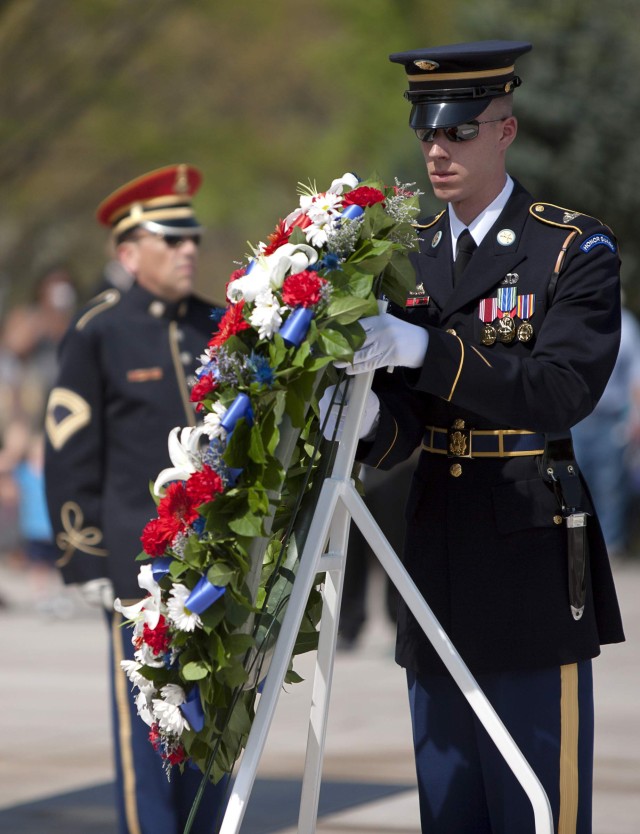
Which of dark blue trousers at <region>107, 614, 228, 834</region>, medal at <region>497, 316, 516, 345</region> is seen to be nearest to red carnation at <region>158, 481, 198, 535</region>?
medal at <region>497, 316, 516, 345</region>

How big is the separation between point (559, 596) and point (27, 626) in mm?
7054

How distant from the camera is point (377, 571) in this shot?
35.3 ft

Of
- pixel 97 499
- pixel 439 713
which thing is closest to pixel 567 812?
pixel 439 713

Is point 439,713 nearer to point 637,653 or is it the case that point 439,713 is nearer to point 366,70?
point 637,653

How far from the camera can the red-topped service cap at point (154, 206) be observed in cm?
525

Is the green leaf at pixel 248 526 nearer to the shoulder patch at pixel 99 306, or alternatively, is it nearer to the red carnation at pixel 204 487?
the red carnation at pixel 204 487

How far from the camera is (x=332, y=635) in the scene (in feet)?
10.8

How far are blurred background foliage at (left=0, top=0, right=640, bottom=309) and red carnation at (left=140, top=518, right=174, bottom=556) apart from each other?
10.7 meters

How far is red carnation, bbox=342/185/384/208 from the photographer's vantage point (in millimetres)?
3199

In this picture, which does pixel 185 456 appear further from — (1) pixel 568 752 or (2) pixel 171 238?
(2) pixel 171 238

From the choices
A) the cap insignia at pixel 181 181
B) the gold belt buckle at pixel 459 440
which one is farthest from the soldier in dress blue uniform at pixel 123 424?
the gold belt buckle at pixel 459 440

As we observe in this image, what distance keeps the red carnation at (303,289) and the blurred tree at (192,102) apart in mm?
13285

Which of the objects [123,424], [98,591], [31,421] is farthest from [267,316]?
[31,421]

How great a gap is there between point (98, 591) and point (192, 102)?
599 inches
